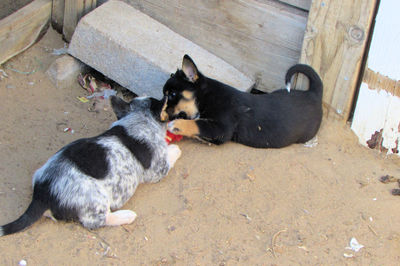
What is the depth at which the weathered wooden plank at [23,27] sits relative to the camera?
5.39 m

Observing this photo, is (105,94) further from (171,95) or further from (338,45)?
(338,45)

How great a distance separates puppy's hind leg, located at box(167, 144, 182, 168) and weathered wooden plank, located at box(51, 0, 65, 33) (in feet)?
7.83

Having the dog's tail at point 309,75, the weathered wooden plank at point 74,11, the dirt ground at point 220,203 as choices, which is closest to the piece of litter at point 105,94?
the dirt ground at point 220,203

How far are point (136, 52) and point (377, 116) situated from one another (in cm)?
255

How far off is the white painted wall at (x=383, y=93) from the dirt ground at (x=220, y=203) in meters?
0.17

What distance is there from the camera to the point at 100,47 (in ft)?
17.5

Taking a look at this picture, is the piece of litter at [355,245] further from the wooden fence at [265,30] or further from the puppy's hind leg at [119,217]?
the puppy's hind leg at [119,217]

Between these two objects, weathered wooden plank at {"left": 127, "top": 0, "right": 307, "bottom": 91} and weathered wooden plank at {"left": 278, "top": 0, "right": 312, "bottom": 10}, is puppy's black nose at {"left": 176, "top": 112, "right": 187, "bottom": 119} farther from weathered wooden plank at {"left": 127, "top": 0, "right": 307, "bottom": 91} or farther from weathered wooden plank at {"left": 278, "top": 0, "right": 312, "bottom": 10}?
weathered wooden plank at {"left": 278, "top": 0, "right": 312, "bottom": 10}

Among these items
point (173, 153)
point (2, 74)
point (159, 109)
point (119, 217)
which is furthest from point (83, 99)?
point (119, 217)

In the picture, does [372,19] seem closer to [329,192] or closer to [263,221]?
[329,192]

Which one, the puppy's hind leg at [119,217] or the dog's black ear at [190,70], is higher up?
the dog's black ear at [190,70]

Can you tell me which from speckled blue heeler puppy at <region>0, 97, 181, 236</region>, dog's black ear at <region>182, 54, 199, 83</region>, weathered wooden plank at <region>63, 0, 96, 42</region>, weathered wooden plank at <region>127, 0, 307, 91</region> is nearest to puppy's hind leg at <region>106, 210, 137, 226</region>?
speckled blue heeler puppy at <region>0, 97, 181, 236</region>

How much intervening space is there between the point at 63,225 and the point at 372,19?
333 centimetres

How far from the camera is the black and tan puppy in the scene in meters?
4.72
